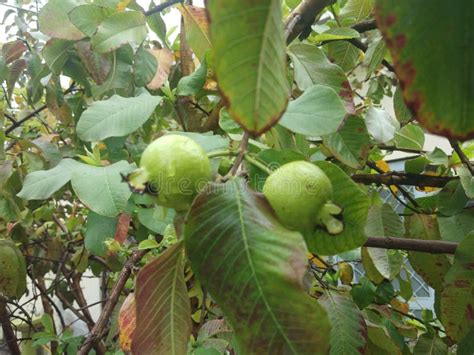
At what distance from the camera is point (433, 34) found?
0.99 ft

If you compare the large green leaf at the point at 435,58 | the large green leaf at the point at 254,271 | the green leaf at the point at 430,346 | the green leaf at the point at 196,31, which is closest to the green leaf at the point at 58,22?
the green leaf at the point at 196,31

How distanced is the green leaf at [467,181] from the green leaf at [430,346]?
0.43 metres

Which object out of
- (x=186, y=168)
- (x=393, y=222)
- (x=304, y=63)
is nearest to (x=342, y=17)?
(x=304, y=63)

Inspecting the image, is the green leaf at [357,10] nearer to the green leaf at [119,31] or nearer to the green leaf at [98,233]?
the green leaf at [119,31]

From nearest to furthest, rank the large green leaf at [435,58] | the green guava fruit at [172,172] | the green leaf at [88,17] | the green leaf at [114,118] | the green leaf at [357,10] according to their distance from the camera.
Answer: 1. the large green leaf at [435,58]
2. the green guava fruit at [172,172]
3. the green leaf at [114,118]
4. the green leaf at [88,17]
5. the green leaf at [357,10]

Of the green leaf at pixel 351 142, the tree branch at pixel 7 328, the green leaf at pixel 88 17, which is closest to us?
the green leaf at pixel 351 142

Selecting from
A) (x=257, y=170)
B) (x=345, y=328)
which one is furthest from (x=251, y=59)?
(x=345, y=328)

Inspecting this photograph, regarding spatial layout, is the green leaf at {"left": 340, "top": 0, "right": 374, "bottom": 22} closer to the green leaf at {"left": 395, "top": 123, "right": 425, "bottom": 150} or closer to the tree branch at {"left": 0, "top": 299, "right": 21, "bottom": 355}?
the green leaf at {"left": 395, "top": 123, "right": 425, "bottom": 150}

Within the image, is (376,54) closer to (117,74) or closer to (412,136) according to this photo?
(412,136)

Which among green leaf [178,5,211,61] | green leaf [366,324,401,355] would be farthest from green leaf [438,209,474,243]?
green leaf [178,5,211,61]

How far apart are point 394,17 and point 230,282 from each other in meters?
0.26

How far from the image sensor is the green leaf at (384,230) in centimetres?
99

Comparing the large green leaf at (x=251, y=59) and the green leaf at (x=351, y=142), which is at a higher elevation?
the large green leaf at (x=251, y=59)

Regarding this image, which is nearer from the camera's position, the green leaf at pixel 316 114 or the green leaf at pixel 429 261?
the green leaf at pixel 316 114
